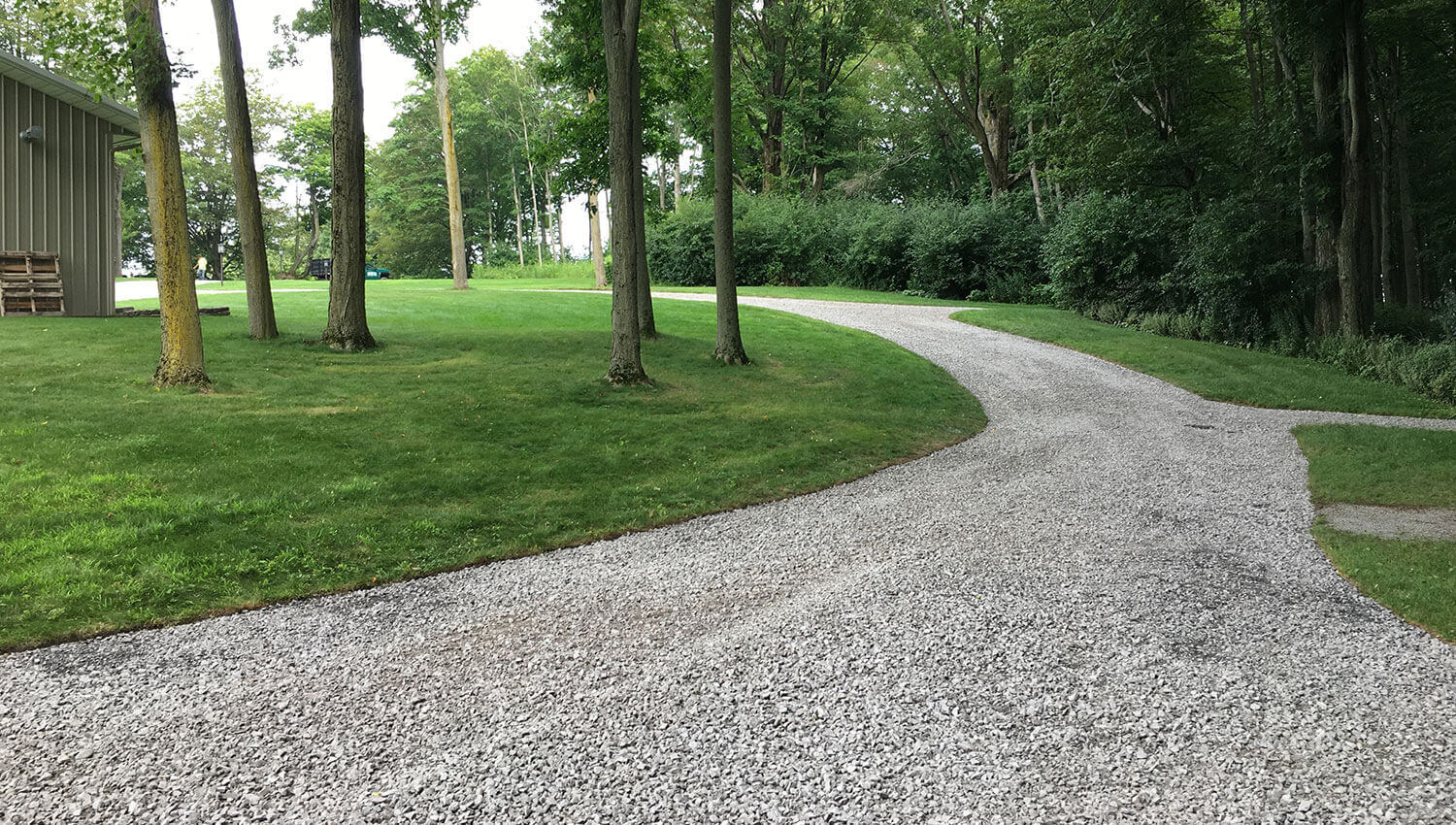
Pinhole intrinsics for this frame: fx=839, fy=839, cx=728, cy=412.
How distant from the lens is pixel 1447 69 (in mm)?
22641

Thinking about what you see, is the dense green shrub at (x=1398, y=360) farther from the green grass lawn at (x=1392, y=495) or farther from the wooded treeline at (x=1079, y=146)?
the green grass lawn at (x=1392, y=495)

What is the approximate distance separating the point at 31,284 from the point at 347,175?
6380 mm

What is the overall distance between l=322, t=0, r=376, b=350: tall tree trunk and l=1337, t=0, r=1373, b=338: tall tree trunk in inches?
682

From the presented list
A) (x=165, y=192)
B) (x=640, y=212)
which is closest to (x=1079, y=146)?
(x=640, y=212)

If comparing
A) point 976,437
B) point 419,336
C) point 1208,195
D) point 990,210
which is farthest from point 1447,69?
point 419,336

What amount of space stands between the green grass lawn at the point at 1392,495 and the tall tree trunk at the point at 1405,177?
1501 cm

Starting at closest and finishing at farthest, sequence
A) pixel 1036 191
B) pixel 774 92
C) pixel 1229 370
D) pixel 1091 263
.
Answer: pixel 1229 370, pixel 1091 263, pixel 1036 191, pixel 774 92

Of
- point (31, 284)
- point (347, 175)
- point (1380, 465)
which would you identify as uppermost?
point (347, 175)

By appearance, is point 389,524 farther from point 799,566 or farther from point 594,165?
point 594,165

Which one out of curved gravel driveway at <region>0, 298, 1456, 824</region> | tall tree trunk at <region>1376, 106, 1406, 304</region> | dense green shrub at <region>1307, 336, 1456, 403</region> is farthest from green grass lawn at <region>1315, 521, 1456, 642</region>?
tall tree trunk at <region>1376, 106, 1406, 304</region>

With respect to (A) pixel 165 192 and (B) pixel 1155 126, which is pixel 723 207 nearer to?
(A) pixel 165 192

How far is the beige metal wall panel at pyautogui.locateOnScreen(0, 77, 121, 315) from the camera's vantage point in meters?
13.5

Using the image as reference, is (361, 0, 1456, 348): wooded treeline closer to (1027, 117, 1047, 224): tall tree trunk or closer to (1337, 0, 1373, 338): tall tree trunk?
(1337, 0, 1373, 338): tall tree trunk

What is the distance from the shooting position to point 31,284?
542 inches
